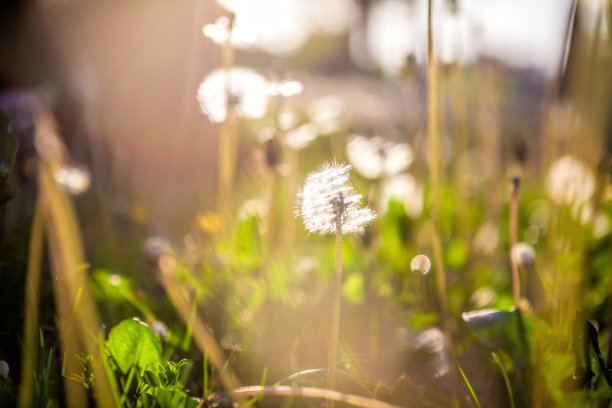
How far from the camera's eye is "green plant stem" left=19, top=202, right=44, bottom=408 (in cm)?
63

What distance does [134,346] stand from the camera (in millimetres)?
783

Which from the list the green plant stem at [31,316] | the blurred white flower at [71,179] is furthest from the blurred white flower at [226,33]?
the blurred white flower at [71,179]

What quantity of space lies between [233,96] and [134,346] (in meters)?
0.77

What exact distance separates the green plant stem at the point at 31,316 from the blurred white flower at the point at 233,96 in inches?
20.0

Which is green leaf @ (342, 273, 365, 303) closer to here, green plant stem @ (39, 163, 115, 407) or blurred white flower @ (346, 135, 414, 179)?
blurred white flower @ (346, 135, 414, 179)

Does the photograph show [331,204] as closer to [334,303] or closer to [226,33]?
[334,303]

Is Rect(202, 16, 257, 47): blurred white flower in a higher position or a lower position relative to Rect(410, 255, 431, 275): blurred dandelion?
higher

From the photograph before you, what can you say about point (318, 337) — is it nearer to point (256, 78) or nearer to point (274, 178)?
point (274, 178)

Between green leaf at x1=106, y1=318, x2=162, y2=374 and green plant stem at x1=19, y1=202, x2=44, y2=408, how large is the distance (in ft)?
0.40

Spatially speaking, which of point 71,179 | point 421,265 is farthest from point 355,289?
point 71,179

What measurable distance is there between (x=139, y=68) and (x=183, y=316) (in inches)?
96.5

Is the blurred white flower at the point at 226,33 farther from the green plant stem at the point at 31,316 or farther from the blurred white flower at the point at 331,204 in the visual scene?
the green plant stem at the point at 31,316

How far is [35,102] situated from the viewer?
1.65m

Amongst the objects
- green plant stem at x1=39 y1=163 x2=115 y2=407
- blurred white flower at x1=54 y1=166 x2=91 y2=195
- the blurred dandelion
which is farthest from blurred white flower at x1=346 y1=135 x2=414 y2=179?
blurred white flower at x1=54 y1=166 x2=91 y2=195
